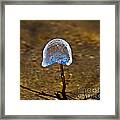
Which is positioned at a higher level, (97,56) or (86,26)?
(86,26)

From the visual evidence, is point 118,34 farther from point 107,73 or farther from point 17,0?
point 17,0

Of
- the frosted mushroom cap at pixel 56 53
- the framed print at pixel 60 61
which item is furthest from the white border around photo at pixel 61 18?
the frosted mushroom cap at pixel 56 53

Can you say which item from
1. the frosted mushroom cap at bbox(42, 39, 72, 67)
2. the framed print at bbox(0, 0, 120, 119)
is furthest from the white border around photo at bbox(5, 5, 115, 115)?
the frosted mushroom cap at bbox(42, 39, 72, 67)

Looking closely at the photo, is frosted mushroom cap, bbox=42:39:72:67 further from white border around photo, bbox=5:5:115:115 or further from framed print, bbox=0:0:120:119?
white border around photo, bbox=5:5:115:115

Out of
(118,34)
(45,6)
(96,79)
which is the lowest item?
(96,79)

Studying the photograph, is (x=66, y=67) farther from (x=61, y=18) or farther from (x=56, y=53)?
(x=61, y=18)

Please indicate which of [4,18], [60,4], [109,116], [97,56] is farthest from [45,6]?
[109,116]

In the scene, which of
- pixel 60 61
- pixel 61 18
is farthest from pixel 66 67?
pixel 61 18
